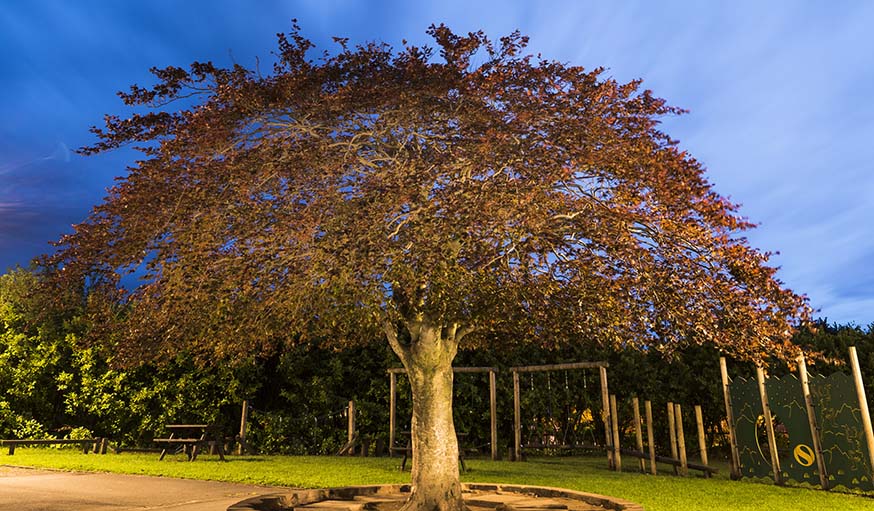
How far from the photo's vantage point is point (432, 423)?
6.67 metres

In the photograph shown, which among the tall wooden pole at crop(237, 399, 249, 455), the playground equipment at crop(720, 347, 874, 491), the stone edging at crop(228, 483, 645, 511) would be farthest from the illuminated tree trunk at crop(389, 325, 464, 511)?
the tall wooden pole at crop(237, 399, 249, 455)

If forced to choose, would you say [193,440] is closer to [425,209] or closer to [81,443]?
[81,443]

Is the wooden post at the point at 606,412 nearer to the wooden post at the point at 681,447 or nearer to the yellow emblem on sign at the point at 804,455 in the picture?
the wooden post at the point at 681,447

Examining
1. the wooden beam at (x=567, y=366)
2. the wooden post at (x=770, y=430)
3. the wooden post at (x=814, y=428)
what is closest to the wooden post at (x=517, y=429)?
the wooden beam at (x=567, y=366)

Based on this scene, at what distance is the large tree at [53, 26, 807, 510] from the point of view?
5.43 meters

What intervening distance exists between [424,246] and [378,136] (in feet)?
5.51

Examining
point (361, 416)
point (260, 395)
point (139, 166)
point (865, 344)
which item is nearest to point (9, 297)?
point (260, 395)

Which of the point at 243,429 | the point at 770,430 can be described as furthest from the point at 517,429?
the point at 243,429

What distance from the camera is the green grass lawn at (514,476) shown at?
864cm

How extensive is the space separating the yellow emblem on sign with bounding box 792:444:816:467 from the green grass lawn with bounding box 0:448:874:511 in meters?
0.54

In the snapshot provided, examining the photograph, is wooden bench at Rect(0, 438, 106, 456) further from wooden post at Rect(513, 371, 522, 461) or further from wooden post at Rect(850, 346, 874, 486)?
wooden post at Rect(850, 346, 874, 486)

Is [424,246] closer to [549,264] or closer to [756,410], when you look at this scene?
[549,264]

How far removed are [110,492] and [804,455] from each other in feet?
36.9

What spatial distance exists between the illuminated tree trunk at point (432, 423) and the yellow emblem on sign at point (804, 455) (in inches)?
293
